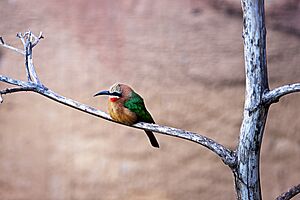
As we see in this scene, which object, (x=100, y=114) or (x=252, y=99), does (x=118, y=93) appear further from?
(x=252, y=99)

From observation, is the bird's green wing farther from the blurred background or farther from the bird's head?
the blurred background

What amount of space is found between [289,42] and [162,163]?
83cm

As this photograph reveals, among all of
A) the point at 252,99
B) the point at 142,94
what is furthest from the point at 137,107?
Result: the point at 142,94

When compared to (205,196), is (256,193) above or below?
below

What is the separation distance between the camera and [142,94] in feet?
9.04

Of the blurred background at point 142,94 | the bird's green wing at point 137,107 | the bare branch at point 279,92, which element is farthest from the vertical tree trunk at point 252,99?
the blurred background at point 142,94

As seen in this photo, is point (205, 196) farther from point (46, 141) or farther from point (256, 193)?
point (256, 193)

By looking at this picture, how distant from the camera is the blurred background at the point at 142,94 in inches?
106

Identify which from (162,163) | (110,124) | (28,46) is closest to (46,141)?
(110,124)

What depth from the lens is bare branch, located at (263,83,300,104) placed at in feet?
5.20

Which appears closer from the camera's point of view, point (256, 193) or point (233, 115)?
point (256, 193)

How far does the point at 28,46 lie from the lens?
6.09 feet

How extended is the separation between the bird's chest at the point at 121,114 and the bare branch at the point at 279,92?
42 cm

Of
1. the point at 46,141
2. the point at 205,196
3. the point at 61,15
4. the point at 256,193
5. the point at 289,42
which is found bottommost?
the point at 256,193
